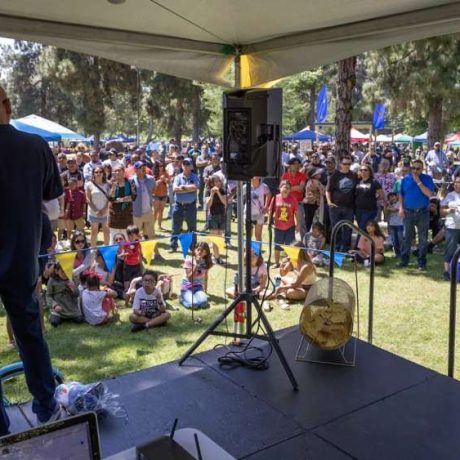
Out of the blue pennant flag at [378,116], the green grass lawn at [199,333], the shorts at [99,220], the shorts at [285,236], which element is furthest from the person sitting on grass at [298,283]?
the blue pennant flag at [378,116]

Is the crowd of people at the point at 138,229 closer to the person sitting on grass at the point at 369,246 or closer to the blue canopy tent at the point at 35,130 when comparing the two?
the person sitting on grass at the point at 369,246

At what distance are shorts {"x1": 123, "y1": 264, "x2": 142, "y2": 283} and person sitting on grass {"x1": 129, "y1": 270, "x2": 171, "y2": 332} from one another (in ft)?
2.89

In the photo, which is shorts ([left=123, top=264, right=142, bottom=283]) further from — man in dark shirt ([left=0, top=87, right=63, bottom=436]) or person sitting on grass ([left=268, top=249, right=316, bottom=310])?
man in dark shirt ([left=0, top=87, right=63, bottom=436])

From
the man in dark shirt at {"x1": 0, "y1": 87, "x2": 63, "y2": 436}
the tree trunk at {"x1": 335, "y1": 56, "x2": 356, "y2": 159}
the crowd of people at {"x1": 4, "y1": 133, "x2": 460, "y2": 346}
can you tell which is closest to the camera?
the man in dark shirt at {"x1": 0, "y1": 87, "x2": 63, "y2": 436}

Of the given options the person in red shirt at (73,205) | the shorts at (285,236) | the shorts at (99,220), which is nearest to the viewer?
the shorts at (285,236)

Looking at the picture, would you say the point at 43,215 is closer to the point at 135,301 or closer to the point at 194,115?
the point at 135,301

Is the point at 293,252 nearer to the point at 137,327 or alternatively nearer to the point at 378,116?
the point at 137,327

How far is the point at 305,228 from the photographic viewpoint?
31.5ft

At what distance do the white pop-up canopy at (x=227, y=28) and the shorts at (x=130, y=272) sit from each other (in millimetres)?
3557

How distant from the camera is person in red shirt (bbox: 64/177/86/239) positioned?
9016 millimetres

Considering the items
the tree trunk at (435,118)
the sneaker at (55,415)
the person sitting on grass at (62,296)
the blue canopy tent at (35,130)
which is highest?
the tree trunk at (435,118)

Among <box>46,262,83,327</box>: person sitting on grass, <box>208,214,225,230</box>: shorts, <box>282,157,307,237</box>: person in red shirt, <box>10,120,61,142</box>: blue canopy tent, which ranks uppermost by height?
<box>10,120,61,142</box>: blue canopy tent

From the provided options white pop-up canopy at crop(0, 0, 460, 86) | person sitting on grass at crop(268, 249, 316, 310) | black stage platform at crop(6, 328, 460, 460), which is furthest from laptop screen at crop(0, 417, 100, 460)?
person sitting on grass at crop(268, 249, 316, 310)

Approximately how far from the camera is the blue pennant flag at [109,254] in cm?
640
